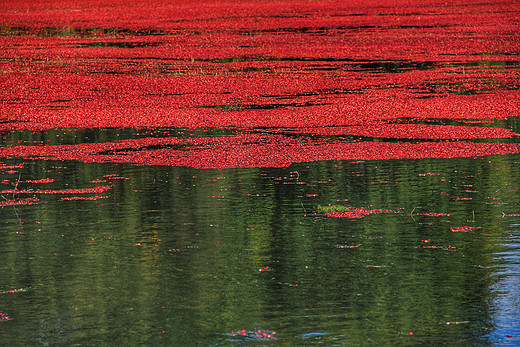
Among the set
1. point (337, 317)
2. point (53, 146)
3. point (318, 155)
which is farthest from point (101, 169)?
point (337, 317)

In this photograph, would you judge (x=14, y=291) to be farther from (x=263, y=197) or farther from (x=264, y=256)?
(x=263, y=197)

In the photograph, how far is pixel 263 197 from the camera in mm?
14977

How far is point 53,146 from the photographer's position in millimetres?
20375

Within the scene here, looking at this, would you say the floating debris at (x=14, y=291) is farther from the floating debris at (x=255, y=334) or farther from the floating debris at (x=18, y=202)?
the floating debris at (x=18, y=202)

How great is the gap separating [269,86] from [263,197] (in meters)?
14.1

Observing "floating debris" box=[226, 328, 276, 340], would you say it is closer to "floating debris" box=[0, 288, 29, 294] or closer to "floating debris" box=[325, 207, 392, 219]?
"floating debris" box=[0, 288, 29, 294]

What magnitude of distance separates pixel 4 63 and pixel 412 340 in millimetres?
31708

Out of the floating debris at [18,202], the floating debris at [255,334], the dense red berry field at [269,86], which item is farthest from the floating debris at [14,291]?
the dense red berry field at [269,86]

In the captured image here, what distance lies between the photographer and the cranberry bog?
30.1ft

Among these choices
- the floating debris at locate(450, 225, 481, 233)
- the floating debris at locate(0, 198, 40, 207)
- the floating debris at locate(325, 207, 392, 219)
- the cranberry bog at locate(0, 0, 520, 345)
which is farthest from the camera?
the floating debris at locate(0, 198, 40, 207)

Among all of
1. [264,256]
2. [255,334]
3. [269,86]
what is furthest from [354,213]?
[269,86]

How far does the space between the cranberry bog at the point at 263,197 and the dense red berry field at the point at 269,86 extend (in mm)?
131

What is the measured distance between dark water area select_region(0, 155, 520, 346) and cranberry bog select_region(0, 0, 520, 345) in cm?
4

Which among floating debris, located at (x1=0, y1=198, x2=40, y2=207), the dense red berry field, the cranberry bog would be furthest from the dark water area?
the dense red berry field
